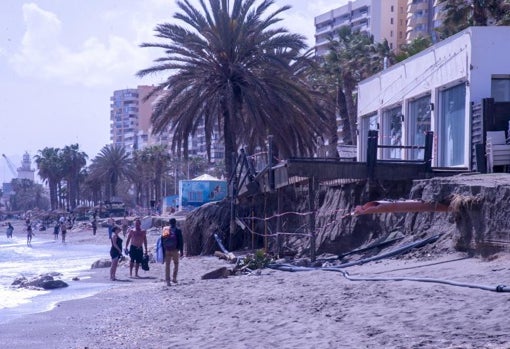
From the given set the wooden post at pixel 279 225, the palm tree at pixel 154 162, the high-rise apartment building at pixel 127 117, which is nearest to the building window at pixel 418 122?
the wooden post at pixel 279 225

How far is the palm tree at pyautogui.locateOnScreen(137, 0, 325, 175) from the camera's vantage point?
92.0 feet

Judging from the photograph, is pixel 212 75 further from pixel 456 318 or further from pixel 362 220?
pixel 456 318

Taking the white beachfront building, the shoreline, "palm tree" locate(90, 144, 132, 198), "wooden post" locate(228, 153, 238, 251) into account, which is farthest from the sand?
"palm tree" locate(90, 144, 132, 198)

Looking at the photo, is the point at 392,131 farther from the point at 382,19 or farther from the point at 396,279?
the point at 382,19

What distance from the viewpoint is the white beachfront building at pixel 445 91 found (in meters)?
19.7

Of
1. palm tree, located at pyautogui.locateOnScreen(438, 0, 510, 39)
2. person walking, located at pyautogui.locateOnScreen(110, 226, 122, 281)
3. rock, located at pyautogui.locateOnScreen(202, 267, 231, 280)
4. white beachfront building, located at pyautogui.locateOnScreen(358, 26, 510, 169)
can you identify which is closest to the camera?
rock, located at pyautogui.locateOnScreen(202, 267, 231, 280)

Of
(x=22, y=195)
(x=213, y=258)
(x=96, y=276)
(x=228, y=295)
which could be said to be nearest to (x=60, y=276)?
(x=96, y=276)

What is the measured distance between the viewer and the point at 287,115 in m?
28.0

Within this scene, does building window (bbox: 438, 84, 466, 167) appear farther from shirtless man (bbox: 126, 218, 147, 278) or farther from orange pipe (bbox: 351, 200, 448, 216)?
shirtless man (bbox: 126, 218, 147, 278)

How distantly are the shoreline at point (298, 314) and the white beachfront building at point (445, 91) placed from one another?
22.8 ft

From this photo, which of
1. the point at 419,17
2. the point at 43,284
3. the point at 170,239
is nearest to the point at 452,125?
the point at 170,239

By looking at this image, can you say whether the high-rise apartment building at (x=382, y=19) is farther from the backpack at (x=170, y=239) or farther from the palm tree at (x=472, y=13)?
the backpack at (x=170, y=239)

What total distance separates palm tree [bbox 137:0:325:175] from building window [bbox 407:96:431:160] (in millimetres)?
4402

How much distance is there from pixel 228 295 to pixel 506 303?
6153 mm
